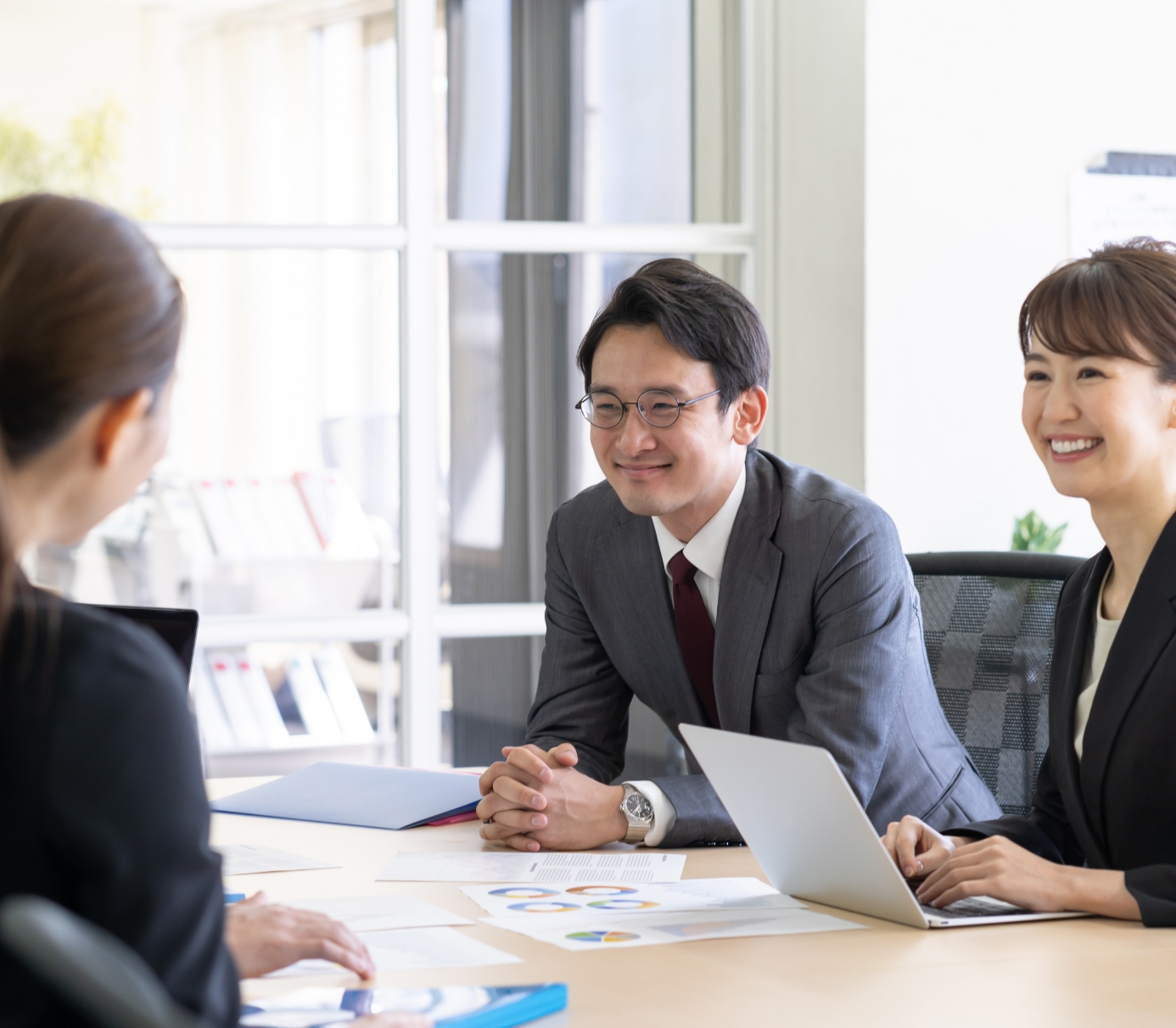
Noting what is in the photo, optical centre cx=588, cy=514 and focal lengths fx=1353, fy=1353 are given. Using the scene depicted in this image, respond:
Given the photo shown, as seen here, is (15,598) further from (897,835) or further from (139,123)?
(139,123)

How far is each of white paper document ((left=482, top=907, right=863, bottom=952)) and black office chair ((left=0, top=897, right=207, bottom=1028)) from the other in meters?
0.95

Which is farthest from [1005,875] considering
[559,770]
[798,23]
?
[798,23]

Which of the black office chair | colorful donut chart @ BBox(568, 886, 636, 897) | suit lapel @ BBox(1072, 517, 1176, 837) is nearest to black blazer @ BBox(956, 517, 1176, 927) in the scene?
suit lapel @ BBox(1072, 517, 1176, 837)

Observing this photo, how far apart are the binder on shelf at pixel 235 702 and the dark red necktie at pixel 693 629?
1462 millimetres

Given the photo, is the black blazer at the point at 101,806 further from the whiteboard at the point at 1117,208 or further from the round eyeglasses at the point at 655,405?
the whiteboard at the point at 1117,208

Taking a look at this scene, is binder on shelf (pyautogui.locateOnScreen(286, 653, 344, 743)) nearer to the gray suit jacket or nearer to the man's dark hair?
the gray suit jacket

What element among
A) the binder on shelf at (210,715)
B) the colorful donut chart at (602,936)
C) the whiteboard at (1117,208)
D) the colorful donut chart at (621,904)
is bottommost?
the binder on shelf at (210,715)

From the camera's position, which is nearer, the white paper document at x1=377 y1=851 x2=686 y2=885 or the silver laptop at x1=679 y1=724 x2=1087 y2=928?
the silver laptop at x1=679 y1=724 x2=1087 y2=928

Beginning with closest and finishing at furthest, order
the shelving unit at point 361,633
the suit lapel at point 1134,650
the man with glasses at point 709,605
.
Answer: the suit lapel at point 1134,650
the man with glasses at point 709,605
the shelving unit at point 361,633

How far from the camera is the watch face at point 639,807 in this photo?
5.64 ft

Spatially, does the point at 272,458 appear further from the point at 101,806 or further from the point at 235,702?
the point at 101,806

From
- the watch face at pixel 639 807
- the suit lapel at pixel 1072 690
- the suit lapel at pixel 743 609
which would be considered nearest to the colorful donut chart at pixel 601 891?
the watch face at pixel 639 807

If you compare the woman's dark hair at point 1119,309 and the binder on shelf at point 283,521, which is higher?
the woman's dark hair at point 1119,309

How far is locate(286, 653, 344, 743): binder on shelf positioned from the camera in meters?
3.13
